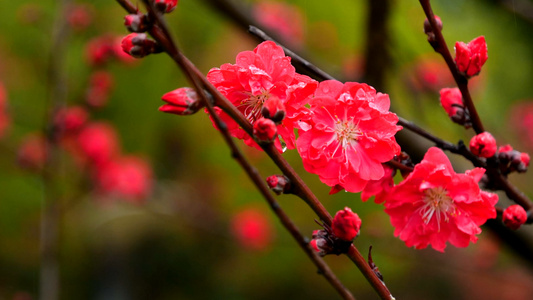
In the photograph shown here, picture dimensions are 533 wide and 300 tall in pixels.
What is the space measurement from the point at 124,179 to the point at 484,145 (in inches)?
113

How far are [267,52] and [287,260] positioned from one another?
508 cm

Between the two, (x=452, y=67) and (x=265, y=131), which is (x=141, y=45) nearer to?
(x=265, y=131)

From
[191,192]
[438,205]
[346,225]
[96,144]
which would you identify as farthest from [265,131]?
[191,192]

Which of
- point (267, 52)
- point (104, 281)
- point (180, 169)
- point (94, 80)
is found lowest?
point (104, 281)

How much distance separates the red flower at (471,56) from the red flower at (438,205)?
0.52 feet

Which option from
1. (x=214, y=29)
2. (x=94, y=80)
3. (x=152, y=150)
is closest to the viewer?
(x=94, y=80)

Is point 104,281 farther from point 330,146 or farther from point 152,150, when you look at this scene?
point 330,146

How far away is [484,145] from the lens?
789mm

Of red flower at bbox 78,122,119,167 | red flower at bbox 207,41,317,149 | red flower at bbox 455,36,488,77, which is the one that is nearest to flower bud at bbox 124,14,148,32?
red flower at bbox 207,41,317,149

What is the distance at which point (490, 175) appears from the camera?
87 centimetres

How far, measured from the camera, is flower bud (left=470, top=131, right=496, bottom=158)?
2.57 ft

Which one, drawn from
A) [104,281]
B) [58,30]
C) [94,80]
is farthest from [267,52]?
[104,281]

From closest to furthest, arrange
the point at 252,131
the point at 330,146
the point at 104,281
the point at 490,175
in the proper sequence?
the point at 252,131 < the point at 330,146 < the point at 490,175 < the point at 104,281

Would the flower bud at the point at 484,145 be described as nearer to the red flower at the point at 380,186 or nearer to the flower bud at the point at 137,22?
the red flower at the point at 380,186
